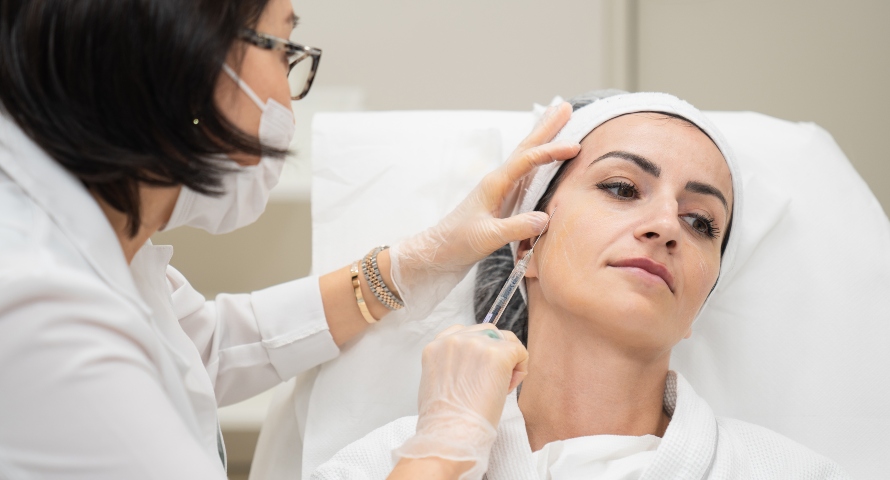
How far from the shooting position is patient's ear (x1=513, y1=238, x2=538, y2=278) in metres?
1.39

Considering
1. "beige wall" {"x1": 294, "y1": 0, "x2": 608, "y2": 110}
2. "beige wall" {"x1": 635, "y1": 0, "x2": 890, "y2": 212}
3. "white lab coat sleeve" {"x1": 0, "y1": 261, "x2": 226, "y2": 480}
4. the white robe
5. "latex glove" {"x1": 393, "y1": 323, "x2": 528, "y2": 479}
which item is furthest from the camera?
"beige wall" {"x1": 294, "y1": 0, "x2": 608, "y2": 110}

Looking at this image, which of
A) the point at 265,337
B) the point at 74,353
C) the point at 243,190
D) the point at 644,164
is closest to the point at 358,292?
the point at 265,337

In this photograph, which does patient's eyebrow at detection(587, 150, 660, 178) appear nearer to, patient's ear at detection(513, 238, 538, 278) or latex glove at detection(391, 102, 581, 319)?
latex glove at detection(391, 102, 581, 319)

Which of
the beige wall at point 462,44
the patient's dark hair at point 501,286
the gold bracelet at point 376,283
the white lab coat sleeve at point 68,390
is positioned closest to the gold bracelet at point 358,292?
Result: the gold bracelet at point 376,283

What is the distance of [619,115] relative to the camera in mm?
1400

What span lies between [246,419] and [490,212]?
0.88 m

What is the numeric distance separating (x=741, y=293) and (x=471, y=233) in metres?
0.63

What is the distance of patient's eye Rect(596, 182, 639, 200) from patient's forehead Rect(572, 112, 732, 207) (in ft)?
0.18

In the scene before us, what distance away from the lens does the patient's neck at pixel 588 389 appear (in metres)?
1.29

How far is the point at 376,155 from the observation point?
69.8 inches

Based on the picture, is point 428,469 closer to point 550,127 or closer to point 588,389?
point 588,389

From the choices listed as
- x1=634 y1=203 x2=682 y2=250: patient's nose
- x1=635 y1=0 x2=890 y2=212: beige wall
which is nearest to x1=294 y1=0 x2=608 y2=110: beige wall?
x1=635 y1=0 x2=890 y2=212: beige wall

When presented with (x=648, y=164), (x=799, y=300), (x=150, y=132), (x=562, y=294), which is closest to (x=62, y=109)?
(x=150, y=132)

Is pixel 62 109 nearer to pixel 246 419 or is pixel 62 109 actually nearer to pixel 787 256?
pixel 246 419
